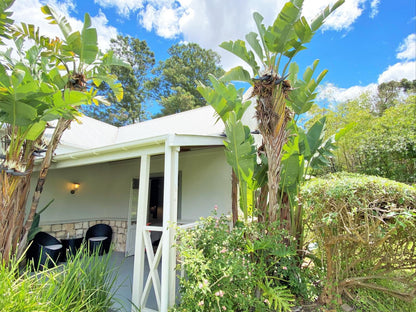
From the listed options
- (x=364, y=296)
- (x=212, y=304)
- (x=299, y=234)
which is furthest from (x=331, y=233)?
(x=212, y=304)

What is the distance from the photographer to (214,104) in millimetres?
4500

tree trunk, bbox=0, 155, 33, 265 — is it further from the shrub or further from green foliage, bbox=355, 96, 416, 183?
green foliage, bbox=355, 96, 416, 183

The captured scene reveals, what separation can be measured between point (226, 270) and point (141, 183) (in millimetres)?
2190

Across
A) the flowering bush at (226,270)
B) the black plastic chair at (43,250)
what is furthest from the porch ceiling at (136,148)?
the black plastic chair at (43,250)

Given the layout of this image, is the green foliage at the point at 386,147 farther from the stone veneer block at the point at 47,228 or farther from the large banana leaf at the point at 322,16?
the stone veneer block at the point at 47,228

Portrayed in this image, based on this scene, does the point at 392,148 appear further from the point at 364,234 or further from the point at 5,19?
the point at 5,19

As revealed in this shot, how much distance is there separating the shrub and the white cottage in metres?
2.46

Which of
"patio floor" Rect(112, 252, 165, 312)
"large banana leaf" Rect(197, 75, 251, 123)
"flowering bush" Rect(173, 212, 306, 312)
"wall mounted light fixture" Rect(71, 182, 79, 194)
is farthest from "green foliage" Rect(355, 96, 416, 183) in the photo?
"wall mounted light fixture" Rect(71, 182, 79, 194)

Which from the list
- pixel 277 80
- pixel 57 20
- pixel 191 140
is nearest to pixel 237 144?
pixel 191 140

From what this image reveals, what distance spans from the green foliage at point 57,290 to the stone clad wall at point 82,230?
4711 millimetres

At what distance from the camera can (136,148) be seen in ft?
13.8

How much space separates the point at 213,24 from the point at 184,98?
31.6ft

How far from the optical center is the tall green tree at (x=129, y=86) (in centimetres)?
2370

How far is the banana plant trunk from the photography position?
4.14m
